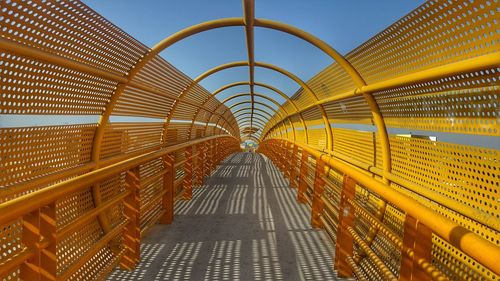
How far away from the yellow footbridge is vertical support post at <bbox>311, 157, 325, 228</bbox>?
18mm

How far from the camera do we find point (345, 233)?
297cm

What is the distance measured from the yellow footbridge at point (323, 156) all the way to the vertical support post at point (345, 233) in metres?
0.01

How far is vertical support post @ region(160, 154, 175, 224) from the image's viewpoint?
173 inches

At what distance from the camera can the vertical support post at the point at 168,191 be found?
4395 millimetres

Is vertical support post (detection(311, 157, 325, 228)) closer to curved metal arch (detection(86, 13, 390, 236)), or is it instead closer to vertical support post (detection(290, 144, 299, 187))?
curved metal arch (detection(86, 13, 390, 236))

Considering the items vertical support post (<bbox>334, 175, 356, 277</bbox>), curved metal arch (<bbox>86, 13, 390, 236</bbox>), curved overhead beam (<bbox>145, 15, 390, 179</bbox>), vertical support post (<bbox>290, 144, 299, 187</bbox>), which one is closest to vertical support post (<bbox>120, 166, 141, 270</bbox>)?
curved metal arch (<bbox>86, 13, 390, 236</bbox>)

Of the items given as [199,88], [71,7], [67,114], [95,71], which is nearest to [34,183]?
[67,114]

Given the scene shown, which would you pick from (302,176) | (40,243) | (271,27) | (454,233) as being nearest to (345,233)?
(454,233)

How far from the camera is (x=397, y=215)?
9.73 ft

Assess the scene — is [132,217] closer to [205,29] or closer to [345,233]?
[345,233]

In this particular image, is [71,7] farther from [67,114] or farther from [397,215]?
[397,215]

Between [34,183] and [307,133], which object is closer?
[34,183]

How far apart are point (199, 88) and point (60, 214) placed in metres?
5.76

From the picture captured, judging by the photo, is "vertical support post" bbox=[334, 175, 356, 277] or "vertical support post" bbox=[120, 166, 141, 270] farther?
"vertical support post" bbox=[120, 166, 141, 270]
